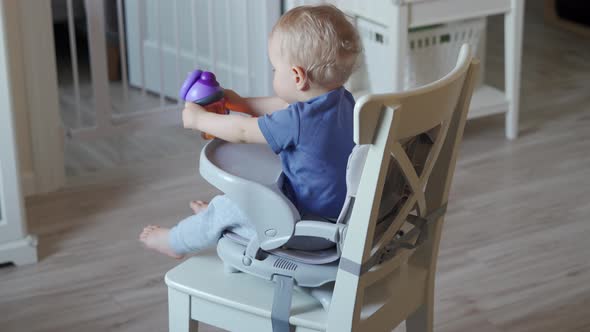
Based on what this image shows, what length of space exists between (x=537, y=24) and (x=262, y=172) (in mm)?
3408

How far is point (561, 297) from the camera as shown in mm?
2100

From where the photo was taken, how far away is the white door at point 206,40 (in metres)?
3.00

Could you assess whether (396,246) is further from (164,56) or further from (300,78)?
(164,56)

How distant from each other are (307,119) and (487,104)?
183 centimetres

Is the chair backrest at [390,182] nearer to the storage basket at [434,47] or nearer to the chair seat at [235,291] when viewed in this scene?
the chair seat at [235,291]

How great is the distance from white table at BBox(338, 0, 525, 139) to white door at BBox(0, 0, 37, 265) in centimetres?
118

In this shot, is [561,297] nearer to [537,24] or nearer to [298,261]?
[298,261]

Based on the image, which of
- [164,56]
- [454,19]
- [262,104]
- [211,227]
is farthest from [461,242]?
[164,56]

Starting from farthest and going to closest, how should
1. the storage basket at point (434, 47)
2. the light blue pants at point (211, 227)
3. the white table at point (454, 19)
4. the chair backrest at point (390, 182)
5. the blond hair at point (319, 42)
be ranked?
the storage basket at point (434, 47), the white table at point (454, 19), the light blue pants at point (211, 227), the blond hair at point (319, 42), the chair backrest at point (390, 182)

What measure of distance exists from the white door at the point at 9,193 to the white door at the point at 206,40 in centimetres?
91

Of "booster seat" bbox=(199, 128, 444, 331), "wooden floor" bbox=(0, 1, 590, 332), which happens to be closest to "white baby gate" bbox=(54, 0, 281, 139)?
"wooden floor" bbox=(0, 1, 590, 332)

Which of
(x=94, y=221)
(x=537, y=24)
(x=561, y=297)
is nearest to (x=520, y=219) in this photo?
(x=561, y=297)

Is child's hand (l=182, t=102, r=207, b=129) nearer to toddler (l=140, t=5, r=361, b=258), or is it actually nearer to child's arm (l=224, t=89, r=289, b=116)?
toddler (l=140, t=5, r=361, b=258)

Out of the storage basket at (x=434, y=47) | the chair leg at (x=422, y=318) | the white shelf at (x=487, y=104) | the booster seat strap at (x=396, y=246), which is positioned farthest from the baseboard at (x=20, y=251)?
the white shelf at (x=487, y=104)
